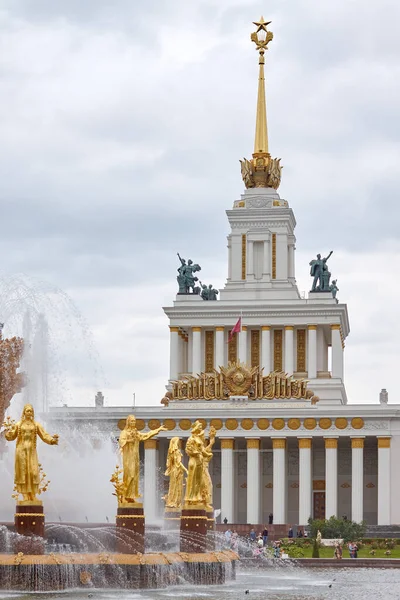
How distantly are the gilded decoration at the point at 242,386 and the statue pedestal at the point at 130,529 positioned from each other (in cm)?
4940

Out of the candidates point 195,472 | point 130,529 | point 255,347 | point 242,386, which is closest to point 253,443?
point 242,386

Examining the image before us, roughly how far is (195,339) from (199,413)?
24.8 feet

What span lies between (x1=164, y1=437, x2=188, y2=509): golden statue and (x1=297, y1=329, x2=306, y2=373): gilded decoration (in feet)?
129

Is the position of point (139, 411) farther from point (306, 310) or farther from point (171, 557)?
point (171, 557)

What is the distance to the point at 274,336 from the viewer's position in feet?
312

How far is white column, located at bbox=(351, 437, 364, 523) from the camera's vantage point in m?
86.9

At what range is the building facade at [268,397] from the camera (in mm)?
87438

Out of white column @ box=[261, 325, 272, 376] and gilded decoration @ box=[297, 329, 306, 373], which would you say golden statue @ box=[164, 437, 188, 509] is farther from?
gilded decoration @ box=[297, 329, 306, 373]

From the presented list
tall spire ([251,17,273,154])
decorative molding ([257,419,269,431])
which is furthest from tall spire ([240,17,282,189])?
decorative molding ([257,419,269,431])

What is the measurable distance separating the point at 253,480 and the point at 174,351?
1149cm

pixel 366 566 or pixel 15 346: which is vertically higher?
pixel 15 346

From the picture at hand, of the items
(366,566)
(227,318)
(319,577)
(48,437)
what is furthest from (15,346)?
(227,318)

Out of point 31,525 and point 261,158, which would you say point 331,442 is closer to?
point 261,158

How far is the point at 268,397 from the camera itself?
8981 cm
